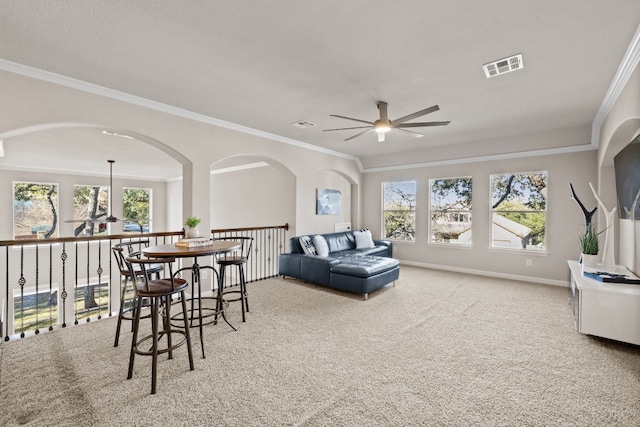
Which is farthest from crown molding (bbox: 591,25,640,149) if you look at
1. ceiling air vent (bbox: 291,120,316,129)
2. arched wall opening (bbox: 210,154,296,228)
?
arched wall opening (bbox: 210,154,296,228)

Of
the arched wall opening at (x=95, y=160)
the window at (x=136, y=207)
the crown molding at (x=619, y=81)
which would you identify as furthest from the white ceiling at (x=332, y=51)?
the window at (x=136, y=207)

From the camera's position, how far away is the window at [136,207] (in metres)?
10.1

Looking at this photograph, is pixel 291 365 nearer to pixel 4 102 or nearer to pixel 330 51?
pixel 330 51

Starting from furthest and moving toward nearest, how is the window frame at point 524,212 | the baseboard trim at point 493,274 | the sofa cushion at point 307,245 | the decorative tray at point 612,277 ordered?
the sofa cushion at point 307,245 < the window frame at point 524,212 < the baseboard trim at point 493,274 < the decorative tray at point 612,277

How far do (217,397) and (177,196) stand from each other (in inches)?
385

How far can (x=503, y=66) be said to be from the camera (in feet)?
9.70

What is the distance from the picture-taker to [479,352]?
9.14 feet

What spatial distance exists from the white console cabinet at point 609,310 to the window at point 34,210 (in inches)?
436

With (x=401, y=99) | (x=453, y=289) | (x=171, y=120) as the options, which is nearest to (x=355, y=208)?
(x=453, y=289)

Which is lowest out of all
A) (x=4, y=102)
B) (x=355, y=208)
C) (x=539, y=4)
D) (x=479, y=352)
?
(x=479, y=352)

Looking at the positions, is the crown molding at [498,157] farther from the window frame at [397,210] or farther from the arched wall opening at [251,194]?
the arched wall opening at [251,194]

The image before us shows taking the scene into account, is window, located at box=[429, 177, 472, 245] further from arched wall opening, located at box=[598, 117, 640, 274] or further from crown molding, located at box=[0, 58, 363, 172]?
crown molding, located at box=[0, 58, 363, 172]

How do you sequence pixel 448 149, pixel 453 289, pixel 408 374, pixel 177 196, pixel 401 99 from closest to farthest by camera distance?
pixel 408 374
pixel 401 99
pixel 453 289
pixel 448 149
pixel 177 196

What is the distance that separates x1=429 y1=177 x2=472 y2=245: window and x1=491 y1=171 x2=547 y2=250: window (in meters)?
0.51
